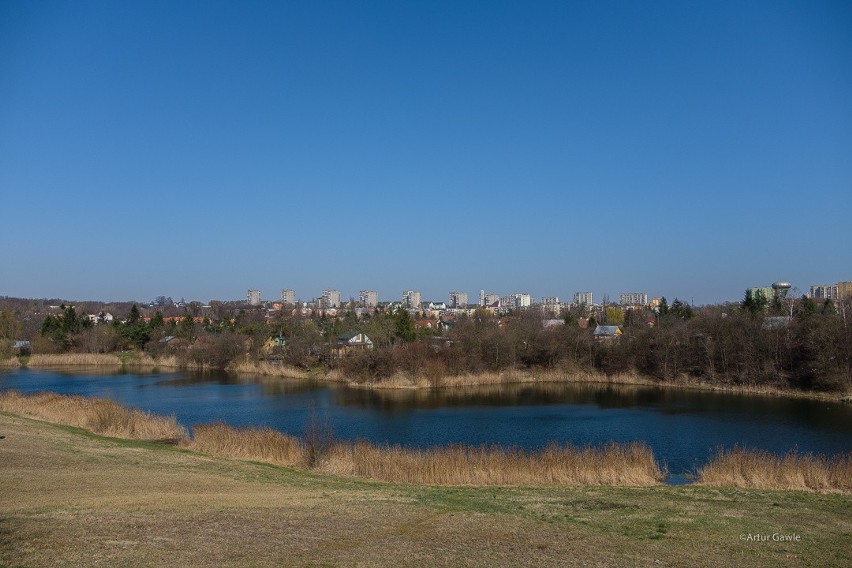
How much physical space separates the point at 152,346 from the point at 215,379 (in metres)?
20.7

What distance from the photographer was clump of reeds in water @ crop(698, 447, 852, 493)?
17703 millimetres

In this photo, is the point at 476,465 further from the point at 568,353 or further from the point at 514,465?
the point at 568,353

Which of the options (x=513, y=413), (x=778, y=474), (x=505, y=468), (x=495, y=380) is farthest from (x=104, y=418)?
(x=495, y=380)

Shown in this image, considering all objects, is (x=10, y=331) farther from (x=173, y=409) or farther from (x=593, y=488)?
(x=593, y=488)

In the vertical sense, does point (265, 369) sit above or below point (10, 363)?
above

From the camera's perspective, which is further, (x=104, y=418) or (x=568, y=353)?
(x=568, y=353)

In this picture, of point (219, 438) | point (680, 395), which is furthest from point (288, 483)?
point (680, 395)

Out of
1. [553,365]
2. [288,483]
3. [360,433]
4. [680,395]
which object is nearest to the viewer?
[288,483]

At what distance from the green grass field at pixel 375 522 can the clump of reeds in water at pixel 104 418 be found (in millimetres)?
7720

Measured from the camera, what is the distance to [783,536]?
36.9 feet

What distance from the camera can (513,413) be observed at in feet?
128

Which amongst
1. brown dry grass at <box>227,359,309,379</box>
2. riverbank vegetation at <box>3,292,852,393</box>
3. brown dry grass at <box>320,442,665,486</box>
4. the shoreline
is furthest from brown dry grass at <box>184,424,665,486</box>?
brown dry grass at <box>227,359,309,379</box>

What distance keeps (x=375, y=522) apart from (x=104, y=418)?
18.4m

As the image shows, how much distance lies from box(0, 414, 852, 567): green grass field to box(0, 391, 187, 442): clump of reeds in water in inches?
304
